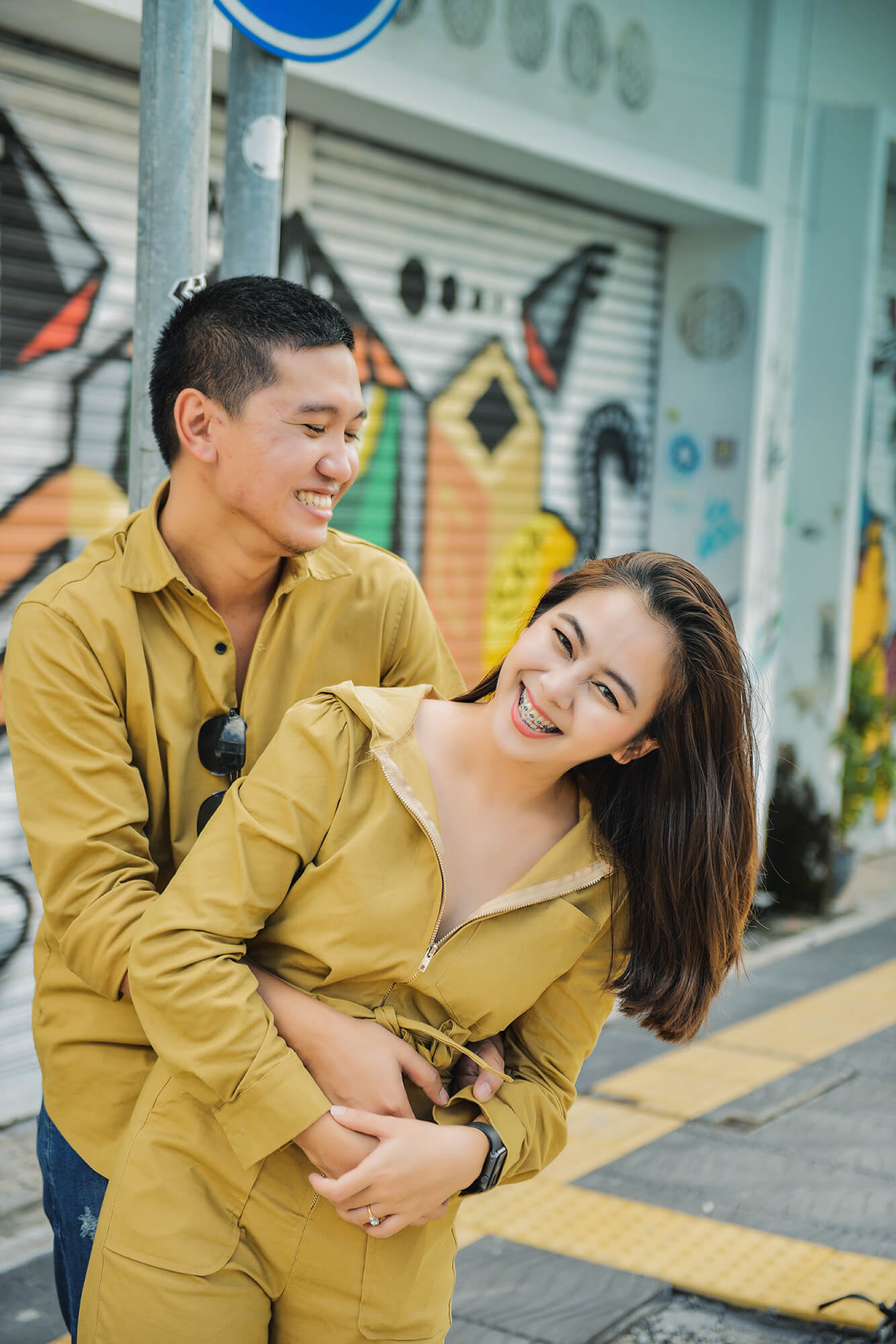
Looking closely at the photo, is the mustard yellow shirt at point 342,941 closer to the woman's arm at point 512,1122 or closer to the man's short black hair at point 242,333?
the woman's arm at point 512,1122

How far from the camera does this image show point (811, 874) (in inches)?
303

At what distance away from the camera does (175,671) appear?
2287mm

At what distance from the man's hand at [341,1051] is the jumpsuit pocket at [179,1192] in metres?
0.19

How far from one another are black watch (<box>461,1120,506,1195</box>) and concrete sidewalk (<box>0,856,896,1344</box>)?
83cm

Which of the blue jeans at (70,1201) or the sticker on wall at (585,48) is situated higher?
the sticker on wall at (585,48)

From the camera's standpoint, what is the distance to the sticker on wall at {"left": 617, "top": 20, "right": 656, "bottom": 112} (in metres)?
6.93

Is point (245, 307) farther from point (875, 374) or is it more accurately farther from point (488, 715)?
point (875, 374)

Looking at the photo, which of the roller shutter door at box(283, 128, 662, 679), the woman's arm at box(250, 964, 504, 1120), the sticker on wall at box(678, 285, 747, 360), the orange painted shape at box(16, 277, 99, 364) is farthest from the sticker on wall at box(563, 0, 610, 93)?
the woman's arm at box(250, 964, 504, 1120)

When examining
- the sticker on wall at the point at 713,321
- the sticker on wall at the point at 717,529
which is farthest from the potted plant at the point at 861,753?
the sticker on wall at the point at 713,321

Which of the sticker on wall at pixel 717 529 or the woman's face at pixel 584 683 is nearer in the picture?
the woman's face at pixel 584 683

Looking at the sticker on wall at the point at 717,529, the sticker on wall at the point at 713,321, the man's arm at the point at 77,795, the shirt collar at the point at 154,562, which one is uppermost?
the sticker on wall at the point at 713,321

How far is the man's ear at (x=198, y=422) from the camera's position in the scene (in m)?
2.28

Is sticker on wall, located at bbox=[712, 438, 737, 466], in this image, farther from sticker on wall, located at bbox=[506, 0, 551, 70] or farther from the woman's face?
the woman's face

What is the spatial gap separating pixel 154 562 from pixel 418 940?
74 centimetres
